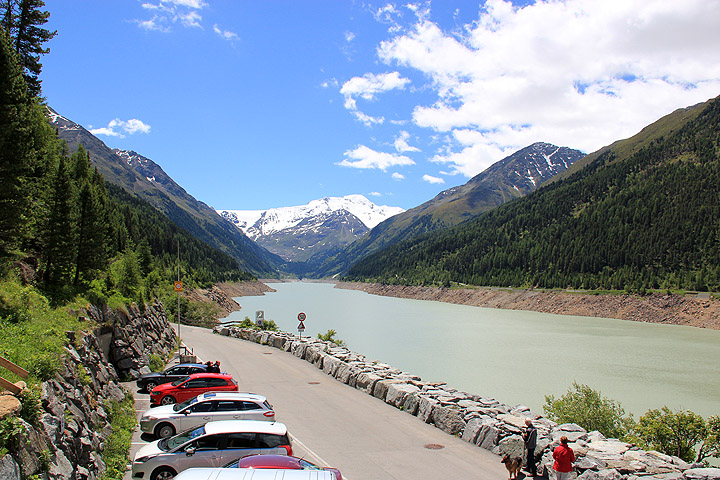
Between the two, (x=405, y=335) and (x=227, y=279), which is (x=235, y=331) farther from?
(x=227, y=279)

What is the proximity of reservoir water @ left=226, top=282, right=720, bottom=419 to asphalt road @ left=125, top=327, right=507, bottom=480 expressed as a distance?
11691 millimetres

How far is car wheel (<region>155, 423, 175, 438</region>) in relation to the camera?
15141 mm

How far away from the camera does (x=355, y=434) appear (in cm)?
1667

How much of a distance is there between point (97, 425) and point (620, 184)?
188691 mm

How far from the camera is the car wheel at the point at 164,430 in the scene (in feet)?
49.7

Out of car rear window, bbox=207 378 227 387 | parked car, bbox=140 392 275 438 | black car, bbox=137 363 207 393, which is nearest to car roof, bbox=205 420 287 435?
parked car, bbox=140 392 275 438

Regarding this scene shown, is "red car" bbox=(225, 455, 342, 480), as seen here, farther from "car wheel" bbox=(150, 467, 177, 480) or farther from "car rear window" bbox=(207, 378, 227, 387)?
"car rear window" bbox=(207, 378, 227, 387)

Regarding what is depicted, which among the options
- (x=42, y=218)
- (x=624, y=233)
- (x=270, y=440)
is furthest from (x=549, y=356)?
(x=624, y=233)

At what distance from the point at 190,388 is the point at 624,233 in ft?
461

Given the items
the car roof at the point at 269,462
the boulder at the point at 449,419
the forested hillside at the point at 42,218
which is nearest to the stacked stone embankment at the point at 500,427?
the boulder at the point at 449,419

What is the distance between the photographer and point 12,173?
59.1 ft

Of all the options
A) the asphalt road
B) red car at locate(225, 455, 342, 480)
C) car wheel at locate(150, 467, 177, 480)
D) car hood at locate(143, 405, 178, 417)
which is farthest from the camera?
car hood at locate(143, 405, 178, 417)

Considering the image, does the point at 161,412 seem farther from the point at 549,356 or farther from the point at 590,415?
the point at 549,356

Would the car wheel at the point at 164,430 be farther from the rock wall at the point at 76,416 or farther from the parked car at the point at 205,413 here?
the rock wall at the point at 76,416
